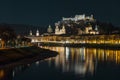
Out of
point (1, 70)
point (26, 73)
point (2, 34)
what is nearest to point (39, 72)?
point (26, 73)

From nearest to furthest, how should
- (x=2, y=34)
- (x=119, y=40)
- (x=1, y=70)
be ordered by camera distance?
(x=1, y=70) < (x=2, y=34) < (x=119, y=40)

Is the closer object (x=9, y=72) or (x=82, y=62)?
(x=9, y=72)

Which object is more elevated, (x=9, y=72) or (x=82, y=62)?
(x=9, y=72)

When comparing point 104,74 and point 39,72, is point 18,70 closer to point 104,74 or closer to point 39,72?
point 39,72

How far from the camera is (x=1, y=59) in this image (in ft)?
179

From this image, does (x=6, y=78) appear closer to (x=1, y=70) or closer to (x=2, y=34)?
(x=1, y=70)

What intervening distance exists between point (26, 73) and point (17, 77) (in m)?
4.76

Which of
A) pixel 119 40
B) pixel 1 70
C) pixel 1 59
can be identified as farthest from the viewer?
pixel 119 40

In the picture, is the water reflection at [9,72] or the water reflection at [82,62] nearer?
the water reflection at [9,72]

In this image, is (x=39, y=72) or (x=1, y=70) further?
(x=39, y=72)

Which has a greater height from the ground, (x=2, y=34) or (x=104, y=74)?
(x=2, y=34)

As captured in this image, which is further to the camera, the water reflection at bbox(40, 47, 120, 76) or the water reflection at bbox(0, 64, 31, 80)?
the water reflection at bbox(40, 47, 120, 76)

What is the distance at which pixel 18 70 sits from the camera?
5050cm

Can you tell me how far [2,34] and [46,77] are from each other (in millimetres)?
43920
